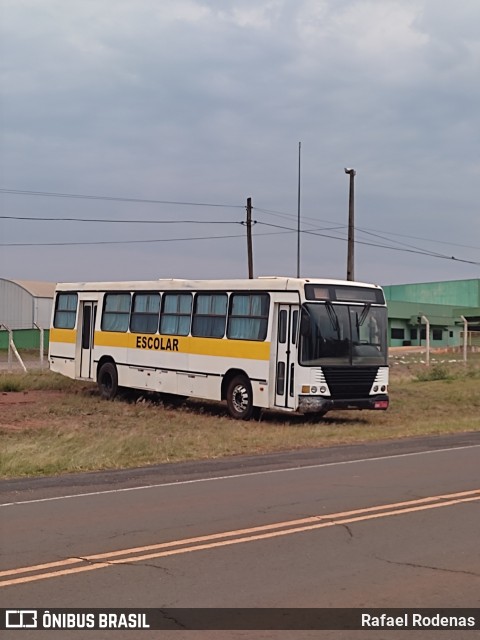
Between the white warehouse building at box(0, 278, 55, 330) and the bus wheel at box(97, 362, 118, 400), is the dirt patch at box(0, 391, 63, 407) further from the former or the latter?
the white warehouse building at box(0, 278, 55, 330)

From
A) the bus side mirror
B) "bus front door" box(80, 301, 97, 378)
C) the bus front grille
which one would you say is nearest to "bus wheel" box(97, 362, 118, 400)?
"bus front door" box(80, 301, 97, 378)

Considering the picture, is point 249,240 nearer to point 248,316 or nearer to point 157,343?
point 157,343

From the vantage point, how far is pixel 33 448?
16.0 metres

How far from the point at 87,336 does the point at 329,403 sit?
31.5 feet

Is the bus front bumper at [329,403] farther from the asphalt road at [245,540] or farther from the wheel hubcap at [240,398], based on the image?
the asphalt road at [245,540]

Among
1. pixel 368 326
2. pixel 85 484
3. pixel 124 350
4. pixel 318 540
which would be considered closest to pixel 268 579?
pixel 318 540

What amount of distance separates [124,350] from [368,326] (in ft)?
25.2

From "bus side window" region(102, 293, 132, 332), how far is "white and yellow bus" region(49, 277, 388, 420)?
0.11ft

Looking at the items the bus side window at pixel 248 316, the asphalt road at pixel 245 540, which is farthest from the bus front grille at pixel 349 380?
the asphalt road at pixel 245 540

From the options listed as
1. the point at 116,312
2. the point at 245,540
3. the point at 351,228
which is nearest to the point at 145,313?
the point at 116,312

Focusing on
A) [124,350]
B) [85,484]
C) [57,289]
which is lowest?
[85,484]

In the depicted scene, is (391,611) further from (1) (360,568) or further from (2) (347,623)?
(1) (360,568)

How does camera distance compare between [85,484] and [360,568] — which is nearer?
[360,568]

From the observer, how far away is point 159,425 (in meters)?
21.4
